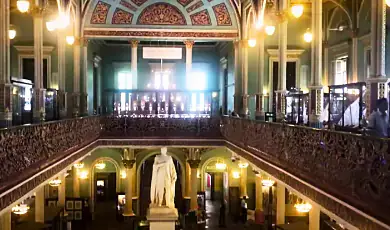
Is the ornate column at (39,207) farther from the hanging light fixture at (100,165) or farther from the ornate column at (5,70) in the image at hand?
the hanging light fixture at (100,165)

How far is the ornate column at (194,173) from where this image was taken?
2891cm

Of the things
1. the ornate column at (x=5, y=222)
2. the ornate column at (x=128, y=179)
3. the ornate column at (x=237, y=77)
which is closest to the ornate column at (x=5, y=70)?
the ornate column at (x=5, y=222)

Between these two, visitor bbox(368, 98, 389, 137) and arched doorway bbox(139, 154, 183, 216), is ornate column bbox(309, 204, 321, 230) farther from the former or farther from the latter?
arched doorway bbox(139, 154, 183, 216)

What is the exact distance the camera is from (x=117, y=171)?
102 feet

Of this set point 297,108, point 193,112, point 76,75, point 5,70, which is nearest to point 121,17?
point 76,75

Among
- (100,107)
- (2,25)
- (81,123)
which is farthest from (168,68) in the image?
(2,25)

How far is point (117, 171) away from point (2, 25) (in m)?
17.3

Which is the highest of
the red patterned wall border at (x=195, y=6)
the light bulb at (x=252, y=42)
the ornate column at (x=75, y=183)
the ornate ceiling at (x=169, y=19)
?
the red patterned wall border at (x=195, y=6)

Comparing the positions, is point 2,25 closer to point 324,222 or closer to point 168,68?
point 324,222

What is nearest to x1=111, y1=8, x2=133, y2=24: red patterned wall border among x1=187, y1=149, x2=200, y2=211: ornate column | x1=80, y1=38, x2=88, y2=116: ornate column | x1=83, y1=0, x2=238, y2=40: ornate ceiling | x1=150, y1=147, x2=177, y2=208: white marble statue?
x1=83, y1=0, x2=238, y2=40: ornate ceiling

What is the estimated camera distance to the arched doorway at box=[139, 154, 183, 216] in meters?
32.6

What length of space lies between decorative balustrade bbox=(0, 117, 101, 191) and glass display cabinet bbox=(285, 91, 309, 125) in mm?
7118

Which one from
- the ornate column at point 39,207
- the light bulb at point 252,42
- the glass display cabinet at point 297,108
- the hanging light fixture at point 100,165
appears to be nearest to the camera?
the glass display cabinet at point 297,108

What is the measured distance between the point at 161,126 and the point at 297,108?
8430 millimetres
